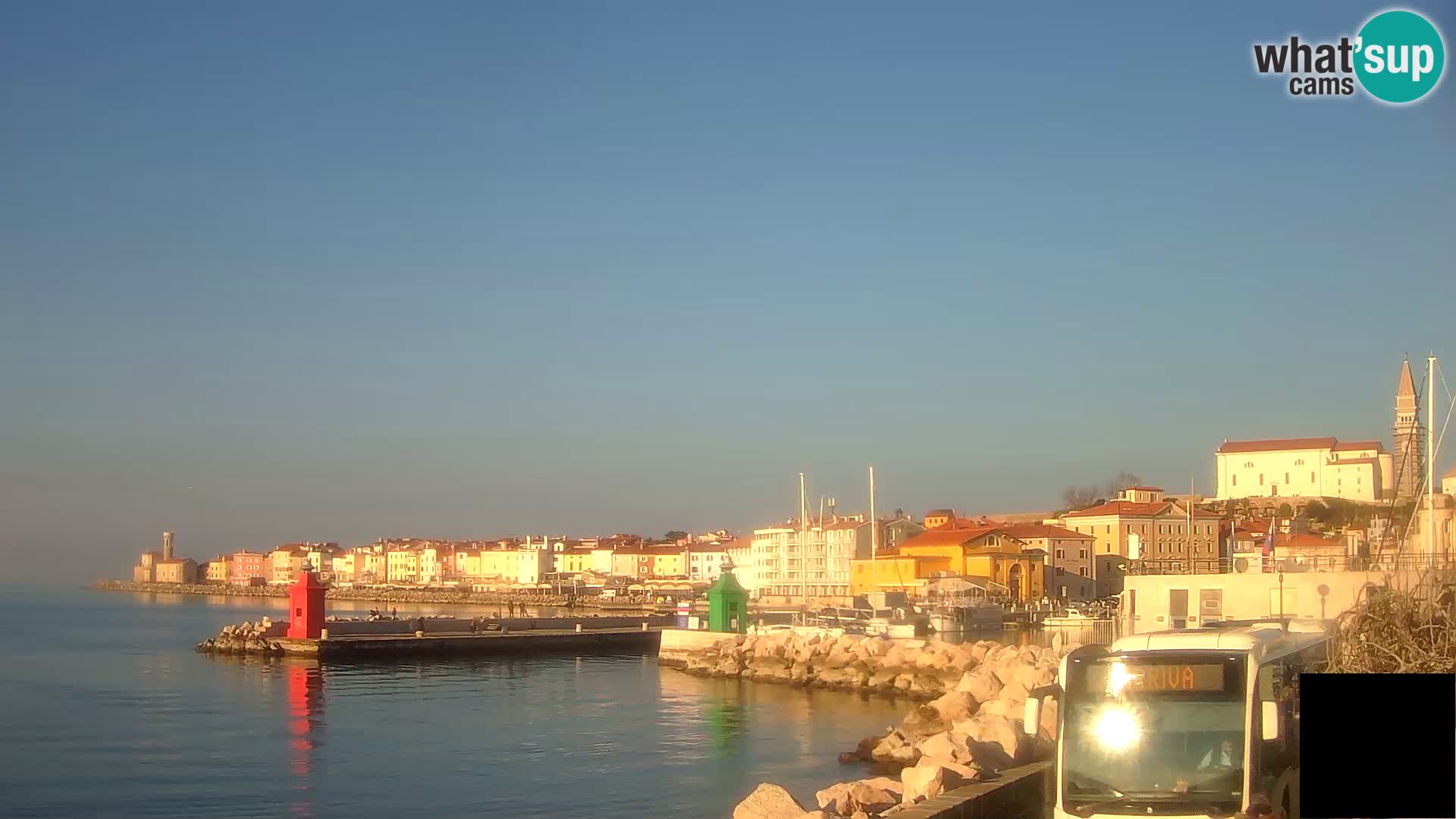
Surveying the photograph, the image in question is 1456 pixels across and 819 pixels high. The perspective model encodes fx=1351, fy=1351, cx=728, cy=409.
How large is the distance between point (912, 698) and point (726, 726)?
7250 millimetres

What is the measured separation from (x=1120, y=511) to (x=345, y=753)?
213ft

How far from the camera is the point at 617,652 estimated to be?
52312mm

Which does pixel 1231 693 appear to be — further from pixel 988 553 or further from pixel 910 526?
pixel 910 526

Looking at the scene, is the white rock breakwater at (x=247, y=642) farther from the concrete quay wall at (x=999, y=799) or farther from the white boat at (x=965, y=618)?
the concrete quay wall at (x=999, y=799)

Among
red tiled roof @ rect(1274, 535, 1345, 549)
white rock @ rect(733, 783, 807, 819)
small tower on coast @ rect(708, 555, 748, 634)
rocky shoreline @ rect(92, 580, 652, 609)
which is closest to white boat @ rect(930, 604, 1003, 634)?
small tower on coast @ rect(708, 555, 748, 634)

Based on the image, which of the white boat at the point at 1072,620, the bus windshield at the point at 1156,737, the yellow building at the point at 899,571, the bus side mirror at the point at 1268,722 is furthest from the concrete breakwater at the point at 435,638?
the bus side mirror at the point at 1268,722

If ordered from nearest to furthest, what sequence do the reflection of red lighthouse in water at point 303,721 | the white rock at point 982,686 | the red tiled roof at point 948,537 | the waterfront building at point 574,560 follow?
the reflection of red lighthouse in water at point 303,721 < the white rock at point 982,686 < the red tiled roof at point 948,537 < the waterfront building at point 574,560

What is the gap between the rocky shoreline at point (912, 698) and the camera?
14.7 meters

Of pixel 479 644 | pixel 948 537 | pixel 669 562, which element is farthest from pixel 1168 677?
pixel 669 562

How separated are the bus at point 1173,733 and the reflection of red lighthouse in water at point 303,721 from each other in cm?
1297

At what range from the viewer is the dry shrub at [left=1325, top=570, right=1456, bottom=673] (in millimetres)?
9977

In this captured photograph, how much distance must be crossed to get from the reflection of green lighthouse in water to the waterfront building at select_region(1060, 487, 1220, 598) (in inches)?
1912
